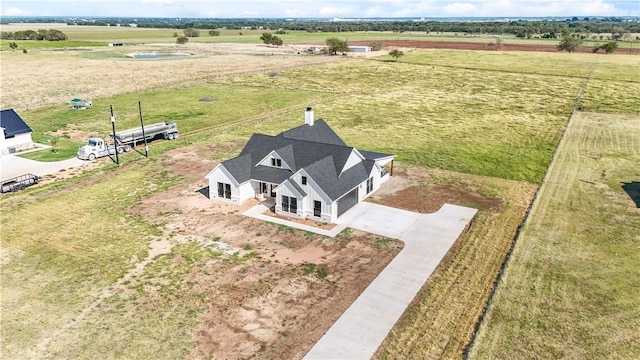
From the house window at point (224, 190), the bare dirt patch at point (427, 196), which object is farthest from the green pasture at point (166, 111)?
the bare dirt patch at point (427, 196)

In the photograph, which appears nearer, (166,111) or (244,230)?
(244,230)

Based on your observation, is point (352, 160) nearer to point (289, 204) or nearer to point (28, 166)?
point (289, 204)

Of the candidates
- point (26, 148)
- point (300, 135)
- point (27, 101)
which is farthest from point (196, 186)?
point (27, 101)

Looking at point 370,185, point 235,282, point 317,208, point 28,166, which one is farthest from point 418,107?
point 235,282

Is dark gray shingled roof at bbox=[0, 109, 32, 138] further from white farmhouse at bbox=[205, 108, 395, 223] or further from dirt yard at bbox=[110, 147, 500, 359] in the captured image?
white farmhouse at bbox=[205, 108, 395, 223]

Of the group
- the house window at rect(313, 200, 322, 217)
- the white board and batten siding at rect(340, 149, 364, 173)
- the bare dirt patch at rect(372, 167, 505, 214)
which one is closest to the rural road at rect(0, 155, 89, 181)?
the house window at rect(313, 200, 322, 217)
